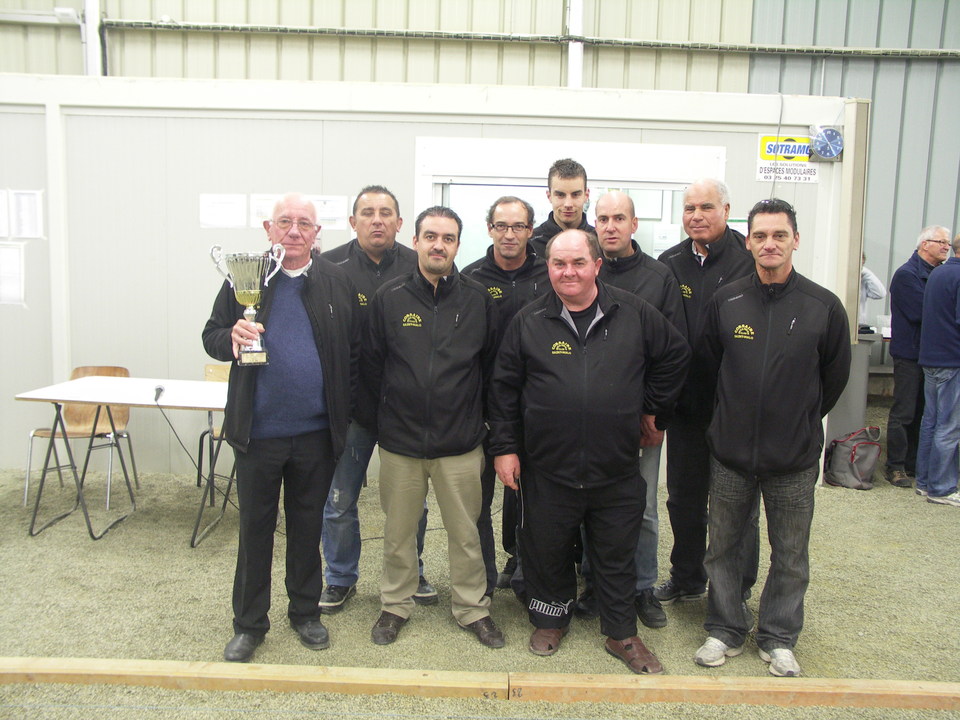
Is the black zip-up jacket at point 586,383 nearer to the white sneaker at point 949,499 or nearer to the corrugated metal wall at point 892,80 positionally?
the white sneaker at point 949,499

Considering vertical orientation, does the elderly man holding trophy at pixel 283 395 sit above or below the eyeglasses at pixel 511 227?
below

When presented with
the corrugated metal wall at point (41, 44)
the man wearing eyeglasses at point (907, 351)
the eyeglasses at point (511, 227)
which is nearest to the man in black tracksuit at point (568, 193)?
the eyeglasses at point (511, 227)

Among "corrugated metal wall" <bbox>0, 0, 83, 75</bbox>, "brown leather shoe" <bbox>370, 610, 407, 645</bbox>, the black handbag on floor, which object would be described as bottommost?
"brown leather shoe" <bbox>370, 610, 407, 645</bbox>

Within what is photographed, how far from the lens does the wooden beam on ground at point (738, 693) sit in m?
2.59

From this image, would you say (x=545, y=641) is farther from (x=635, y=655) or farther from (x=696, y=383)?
(x=696, y=383)

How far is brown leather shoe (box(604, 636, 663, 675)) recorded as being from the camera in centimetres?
279

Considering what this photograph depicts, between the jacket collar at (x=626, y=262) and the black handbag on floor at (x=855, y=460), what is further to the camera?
the black handbag on floor at (x=855, y=460)

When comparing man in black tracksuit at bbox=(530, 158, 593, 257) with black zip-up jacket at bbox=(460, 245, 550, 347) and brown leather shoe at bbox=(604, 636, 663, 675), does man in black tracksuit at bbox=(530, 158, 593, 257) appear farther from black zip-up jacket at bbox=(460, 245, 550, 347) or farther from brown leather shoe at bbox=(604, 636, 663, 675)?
brown leather shoe at bbox=(604, 636, 663, 675)

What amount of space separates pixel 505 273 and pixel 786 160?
298 cm

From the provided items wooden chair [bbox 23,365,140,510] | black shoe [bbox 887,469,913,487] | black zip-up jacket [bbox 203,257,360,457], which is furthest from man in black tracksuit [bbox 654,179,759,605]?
wooden chair [bbox 23,365,140,510]

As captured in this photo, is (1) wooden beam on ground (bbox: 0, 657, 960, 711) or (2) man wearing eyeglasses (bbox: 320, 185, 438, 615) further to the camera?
(2) man wearing eyeglasses (bbox: 320, 185, 438, 615)

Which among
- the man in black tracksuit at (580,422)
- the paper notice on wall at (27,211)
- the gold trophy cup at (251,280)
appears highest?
the paper notice on wall at (27,211)

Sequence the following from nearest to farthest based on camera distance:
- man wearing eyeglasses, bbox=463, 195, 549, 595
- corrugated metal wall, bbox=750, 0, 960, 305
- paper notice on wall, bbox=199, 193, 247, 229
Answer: man wearing eyeglasses, bbox=463, 195, 549, 595 → paper notice on wall, bbox=199, 193, 247, 229 → corrugated metal wall, bbox=750, 0, 960, 305

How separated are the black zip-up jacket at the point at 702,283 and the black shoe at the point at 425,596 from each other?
55.3 inches
